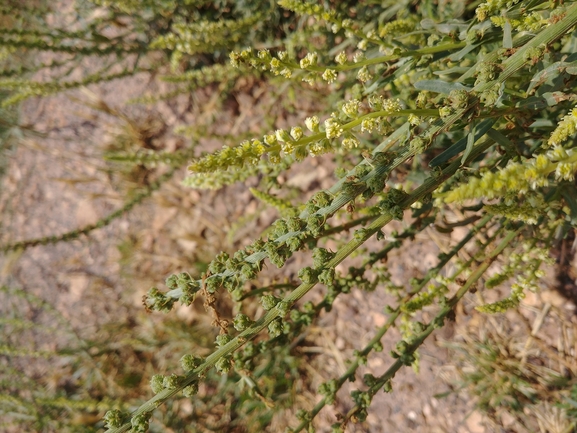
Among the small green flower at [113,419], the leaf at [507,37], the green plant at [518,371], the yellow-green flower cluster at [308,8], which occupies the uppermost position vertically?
the yellow-green flower cluster at [308,8]

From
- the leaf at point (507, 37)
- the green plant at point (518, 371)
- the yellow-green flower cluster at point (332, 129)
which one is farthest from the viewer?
the green plant at point (518, 371)

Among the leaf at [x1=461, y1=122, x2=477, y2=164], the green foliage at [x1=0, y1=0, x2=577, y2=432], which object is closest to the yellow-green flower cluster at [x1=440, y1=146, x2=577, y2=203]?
the green foliage at [x1=0, y1=0, x2=577, y2=432]

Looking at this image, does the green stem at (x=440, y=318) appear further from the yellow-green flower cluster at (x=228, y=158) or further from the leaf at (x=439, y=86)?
the yellow-green flower cluster at (x=228, y=158)

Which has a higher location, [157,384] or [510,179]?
[157,384]

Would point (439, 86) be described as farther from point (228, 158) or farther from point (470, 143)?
point (228, 158)

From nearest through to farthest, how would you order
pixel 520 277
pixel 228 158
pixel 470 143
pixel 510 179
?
1. pixel 510 179
2. pixel 228 158
3. pixel 470 143
4. pixel 520 277

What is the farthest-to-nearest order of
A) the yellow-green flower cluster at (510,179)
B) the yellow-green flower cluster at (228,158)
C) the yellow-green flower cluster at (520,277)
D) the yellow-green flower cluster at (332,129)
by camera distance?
the yellow-green flower cluster at (520,277)
the yellow-green flower cluster at (332,129)
the yellow-green flower cluster at (228,158)
the yellow-green flower cluster at (510,179)

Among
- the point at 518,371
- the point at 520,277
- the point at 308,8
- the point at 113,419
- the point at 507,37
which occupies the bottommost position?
the point at 518,371

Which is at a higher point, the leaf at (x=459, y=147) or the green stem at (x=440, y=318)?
the leaf at (x=459, y=147)

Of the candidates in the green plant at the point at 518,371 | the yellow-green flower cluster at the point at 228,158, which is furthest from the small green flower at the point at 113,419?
the green plant at the point at 518,371

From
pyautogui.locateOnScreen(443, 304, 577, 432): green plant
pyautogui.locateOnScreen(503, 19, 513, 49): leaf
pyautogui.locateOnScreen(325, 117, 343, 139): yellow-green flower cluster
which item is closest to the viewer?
pyautogui.locateOnScreen(325, 117, 343, 139): yellow-green flower cluster

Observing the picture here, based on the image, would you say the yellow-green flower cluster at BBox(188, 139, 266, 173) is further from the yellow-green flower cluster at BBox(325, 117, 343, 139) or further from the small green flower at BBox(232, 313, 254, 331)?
the small green flower at BBox(232, 313, 254, 331)

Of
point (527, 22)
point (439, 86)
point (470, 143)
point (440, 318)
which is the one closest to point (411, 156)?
point (470, 143)
